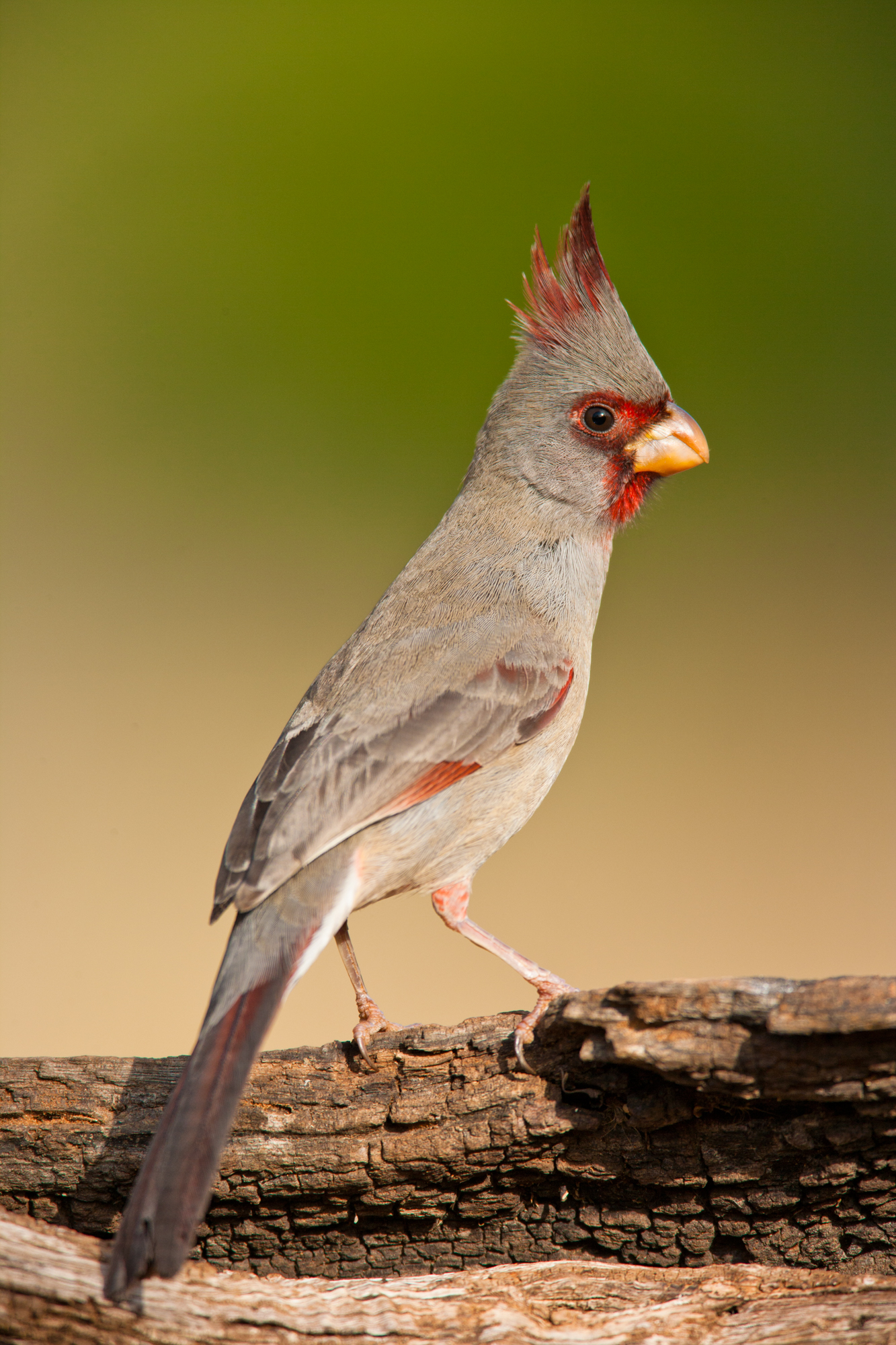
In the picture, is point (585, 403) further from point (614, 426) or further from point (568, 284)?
point (568, 284)

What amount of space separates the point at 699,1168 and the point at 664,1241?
178 millimetres

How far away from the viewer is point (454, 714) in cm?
235

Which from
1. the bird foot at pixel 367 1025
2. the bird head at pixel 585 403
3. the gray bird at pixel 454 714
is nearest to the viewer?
the gray bird at pixel 454 714

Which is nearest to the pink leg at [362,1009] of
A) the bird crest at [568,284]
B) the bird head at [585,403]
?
the bird head at [585,403]

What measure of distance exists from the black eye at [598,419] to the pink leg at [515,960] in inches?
52.0

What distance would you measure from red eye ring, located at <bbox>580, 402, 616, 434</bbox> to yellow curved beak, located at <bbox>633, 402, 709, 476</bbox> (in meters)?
0.09

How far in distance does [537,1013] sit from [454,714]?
668mm

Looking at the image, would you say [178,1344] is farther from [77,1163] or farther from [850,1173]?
[850,1173]

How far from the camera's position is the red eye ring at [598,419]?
2.93 meters

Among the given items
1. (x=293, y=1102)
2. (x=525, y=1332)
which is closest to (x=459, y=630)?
(x=293, y=1102)

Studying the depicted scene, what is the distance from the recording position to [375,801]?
7.21 feet

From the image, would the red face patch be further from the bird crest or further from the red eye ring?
the bird crest

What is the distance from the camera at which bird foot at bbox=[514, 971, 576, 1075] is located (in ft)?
6.40

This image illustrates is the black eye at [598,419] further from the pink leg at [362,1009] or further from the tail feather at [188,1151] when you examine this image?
the tail feather at [188,1151]
